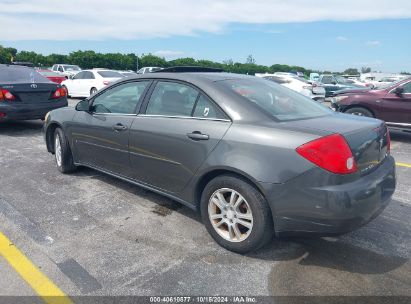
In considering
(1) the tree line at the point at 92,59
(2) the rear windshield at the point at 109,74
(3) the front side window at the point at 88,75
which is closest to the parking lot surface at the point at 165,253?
(2) the rear windshield at the point at 109,74

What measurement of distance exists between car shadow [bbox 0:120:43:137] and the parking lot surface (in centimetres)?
442

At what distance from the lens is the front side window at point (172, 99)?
353 cm

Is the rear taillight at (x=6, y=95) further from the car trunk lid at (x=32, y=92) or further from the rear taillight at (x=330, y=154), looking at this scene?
the rear taillight at (x=330, y=154)

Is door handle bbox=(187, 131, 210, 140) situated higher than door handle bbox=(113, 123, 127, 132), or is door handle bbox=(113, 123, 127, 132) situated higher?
door handle bbox=(187, 131, 210, 140)

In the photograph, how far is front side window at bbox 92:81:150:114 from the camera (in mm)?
4047

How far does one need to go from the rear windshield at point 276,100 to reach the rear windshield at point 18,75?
649 centimetres

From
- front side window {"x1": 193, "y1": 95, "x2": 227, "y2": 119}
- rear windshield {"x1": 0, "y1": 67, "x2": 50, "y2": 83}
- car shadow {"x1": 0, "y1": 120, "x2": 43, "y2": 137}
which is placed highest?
front side window {"x1": 193, "y1": 95, "x2": 227, "y2": 119}

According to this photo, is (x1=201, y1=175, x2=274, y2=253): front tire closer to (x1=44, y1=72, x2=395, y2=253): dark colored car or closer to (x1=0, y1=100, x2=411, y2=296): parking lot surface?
(x1=44, y1=72, x2=395, y2=253): dark colored car

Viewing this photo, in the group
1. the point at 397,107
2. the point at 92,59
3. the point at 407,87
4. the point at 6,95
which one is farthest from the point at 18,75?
the point at 92,59

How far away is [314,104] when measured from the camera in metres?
3.93

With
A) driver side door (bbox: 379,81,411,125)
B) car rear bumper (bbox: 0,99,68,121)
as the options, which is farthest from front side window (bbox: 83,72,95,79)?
driver side door (bbox: 379,81,411,125)

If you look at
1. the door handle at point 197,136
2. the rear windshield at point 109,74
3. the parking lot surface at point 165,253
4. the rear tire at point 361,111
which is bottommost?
the parking lot surface at point 165,253

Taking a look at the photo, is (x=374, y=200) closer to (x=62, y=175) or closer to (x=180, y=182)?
(x=180, y=182)

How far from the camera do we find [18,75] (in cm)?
859
